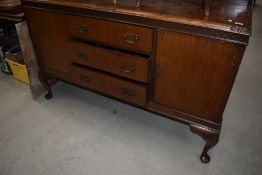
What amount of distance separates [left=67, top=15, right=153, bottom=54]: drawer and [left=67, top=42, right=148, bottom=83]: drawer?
59 millimetres

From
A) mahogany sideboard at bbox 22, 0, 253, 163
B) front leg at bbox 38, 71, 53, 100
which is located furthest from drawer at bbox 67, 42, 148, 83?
front leg at bbox 38, 71, 53, 100

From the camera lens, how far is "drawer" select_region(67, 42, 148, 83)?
1.32 meters

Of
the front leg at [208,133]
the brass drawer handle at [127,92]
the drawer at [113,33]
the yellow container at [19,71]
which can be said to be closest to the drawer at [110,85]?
the brass drawer handle at [127,92]

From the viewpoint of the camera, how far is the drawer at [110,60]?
52.1 inches

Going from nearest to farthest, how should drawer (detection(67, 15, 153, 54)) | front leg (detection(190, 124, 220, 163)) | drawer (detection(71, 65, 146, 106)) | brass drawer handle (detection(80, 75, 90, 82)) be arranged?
drawer (detection(67, 15, 153, 54)) < front leg (detection(190, 124, 220, 163)) < drawer (detection(71, 65, 146, 106)) < brass drawer handle (detection(80, 75, 90, 82))

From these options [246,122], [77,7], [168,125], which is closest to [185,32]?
[77,7]

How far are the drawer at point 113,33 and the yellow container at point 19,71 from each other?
874mm

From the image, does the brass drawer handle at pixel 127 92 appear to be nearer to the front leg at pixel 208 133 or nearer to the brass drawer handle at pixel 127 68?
the brass drawer handle at pixel 127 68

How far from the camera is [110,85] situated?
5.00 feet

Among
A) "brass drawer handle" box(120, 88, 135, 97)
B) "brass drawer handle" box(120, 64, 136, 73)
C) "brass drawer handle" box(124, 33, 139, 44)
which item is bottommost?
"brass drawer handle" box(120, 88, 135, 97)

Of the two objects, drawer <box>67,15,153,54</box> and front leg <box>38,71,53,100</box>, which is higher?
drawer <box>67,15,153,54</box>

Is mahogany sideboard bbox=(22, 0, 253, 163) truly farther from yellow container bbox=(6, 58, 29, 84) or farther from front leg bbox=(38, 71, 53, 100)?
yellow container bbox=(6, 58, 29, 84)

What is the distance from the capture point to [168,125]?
1754 mm

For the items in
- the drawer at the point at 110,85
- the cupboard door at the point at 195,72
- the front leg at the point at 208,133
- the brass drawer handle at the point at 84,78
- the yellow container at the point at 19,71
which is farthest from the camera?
the yellow container at the point at 19,71
